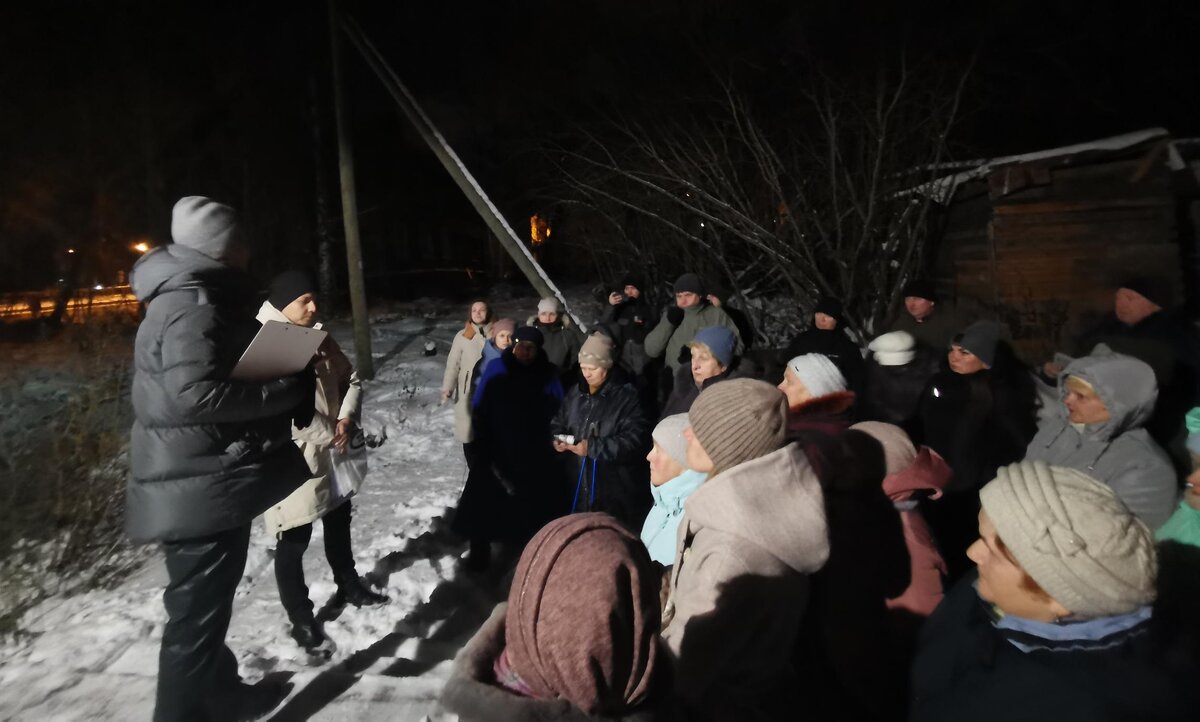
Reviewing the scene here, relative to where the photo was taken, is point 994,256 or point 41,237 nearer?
point 994,256

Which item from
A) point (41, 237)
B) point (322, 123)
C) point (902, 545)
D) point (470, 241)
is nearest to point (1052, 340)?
point (902, 545)

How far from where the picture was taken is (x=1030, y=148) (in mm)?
11742

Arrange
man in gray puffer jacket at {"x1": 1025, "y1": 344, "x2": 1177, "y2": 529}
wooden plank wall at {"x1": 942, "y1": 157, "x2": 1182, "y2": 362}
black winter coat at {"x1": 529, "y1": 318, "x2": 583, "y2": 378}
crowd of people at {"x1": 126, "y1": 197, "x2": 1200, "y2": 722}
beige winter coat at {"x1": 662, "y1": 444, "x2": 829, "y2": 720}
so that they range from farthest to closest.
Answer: wooden plank wall at {"x1": 942, "y1": 157, "x2": 1182, "y2": 362} → black winter coat at {"x1": 529, "y1": 318, "x2": 583, "y2": 378} → man in gray puffer jacket at {"x1": 1025, "y1": 344, "x2": 1177, "y2": 529} → beige winter coat at {"x1": 662, "y1": 444, "x2": 829, "y2": 720} → crowd of people at {"x1": 126, "y1": 197, "x2": 1200, "y2": 722}

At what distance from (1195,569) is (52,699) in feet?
13.3

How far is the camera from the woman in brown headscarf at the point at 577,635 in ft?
3.71

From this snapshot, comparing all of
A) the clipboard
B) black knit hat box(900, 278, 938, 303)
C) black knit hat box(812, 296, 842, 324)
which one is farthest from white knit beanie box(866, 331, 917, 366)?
the clipboard

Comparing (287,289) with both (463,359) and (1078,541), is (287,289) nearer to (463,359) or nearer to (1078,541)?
(463,359)

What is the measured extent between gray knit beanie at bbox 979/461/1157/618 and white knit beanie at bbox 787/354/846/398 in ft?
4.83

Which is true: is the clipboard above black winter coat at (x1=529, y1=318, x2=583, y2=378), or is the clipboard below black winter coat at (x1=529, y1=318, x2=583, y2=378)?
above

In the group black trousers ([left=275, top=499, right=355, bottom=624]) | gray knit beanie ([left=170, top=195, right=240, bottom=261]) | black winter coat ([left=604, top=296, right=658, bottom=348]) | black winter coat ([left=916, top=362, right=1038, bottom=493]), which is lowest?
black trousers ([left=275, top=499, right=355, bottom=624])

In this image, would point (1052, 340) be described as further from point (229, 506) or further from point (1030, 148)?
point (229, 506)

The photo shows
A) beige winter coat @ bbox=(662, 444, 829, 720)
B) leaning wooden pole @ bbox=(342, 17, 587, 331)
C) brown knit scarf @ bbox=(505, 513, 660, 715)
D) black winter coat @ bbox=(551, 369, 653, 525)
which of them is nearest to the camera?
brown knit scarf @ bbox=(505, 513, 660, 715)

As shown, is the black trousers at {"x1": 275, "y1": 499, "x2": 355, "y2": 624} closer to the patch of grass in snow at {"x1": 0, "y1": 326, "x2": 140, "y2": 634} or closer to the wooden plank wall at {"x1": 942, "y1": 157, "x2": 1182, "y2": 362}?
the patch of grass in snow at {"x1": 0, "y1": 326, "x2": 140, "y2": 634}

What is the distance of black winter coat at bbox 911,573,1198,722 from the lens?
50.1 inches
